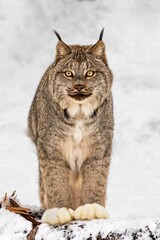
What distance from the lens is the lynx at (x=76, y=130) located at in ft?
14.4

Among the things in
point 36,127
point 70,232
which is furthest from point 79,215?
point 36,127

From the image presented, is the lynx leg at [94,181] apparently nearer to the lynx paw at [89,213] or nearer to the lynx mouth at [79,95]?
the lynx mouth at [79,95]

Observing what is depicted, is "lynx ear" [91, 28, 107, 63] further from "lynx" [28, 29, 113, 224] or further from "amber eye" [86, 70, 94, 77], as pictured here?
"amber eye" [86, 70, 94, 77]

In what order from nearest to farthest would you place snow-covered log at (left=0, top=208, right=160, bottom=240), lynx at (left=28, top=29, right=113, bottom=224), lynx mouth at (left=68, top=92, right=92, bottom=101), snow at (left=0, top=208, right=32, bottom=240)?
snow-covered log at (left=0, top=208, right=160, bottom=240) < snow at (left=0, top=208, right=32, bottom=240) < lynx mouth at (left=68, top=92, right=92, bottom=101) < lynx at (left=28, top=29, right=113, bottom=224)

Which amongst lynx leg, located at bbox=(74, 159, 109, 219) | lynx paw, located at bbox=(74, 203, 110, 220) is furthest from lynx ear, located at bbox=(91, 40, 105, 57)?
lynx paw, located at bbox=(74, 203, 110, 220)

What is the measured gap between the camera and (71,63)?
14.5ft

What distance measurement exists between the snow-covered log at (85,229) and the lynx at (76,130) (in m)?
1.18

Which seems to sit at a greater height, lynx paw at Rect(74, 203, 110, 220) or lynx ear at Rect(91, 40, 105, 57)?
lynx ear at Rect(91, 40, 105, 57)

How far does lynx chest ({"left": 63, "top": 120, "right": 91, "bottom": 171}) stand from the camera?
4.42 metres

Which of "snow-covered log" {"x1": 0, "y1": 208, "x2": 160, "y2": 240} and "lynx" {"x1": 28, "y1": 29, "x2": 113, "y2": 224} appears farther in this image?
"lynx" {"x1": 28, "y1": 29, "x2": 113, "y2": 224}

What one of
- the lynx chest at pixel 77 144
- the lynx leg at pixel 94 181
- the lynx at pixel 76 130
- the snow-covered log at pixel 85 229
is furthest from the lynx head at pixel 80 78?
the snow-covered log at pixel 85 229

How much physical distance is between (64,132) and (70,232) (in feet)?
4.67

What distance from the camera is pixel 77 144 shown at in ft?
14.6

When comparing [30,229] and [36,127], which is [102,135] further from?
[30,229]
